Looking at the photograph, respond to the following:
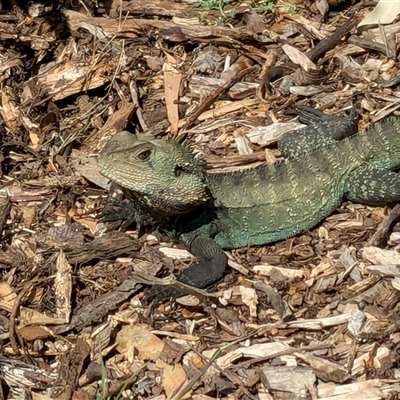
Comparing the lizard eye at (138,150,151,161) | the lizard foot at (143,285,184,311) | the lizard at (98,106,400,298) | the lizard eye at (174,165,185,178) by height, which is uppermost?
the lizard eye at (138,150,151,161)

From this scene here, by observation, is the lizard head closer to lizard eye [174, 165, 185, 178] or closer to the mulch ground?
lizard eye [174, 165, 185, 178]

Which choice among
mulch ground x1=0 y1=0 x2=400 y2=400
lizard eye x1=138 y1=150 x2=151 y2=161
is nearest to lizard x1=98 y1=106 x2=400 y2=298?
mulch ground x1=0 y1=0 x2=400 y2=400

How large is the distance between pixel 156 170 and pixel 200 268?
2.40 feet

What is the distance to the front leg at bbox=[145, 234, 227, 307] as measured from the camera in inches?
230

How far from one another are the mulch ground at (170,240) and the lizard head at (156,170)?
0.46 metres

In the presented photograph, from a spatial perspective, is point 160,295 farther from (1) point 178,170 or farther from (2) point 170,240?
(1) point 178,170

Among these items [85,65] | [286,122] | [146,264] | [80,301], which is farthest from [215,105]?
[80,301]

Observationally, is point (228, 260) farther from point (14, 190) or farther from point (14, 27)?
point (14, 27)

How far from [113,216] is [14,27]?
2.00 meters

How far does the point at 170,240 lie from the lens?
6.43 m

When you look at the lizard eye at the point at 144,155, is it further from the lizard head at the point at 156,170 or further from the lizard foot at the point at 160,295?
the lizard foot at the point at 160,295

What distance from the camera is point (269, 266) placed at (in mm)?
6070

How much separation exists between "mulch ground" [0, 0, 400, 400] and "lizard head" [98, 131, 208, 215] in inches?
18.3

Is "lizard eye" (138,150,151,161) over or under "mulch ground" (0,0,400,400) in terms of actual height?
over
